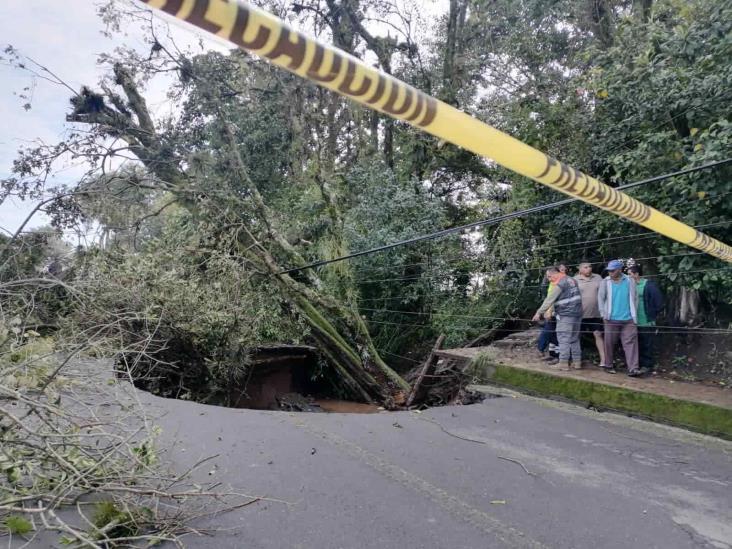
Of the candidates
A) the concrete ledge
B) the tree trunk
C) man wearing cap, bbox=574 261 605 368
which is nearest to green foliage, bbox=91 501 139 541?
the concrete ledge

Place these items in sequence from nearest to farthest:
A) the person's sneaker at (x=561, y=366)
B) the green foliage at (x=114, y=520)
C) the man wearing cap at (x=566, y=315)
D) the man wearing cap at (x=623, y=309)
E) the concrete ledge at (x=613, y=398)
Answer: the green foliage at (x=114, y=520) → the concrete ledge at (x=613, y=398) → the man wearing cap at (x=623, y=309) → the person's sneaker at (x=561, y=366) → the man wearing cap at (x=566, y=315)

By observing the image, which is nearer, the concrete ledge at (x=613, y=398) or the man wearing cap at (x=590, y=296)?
the concrete ledge at (x=613, y=398)

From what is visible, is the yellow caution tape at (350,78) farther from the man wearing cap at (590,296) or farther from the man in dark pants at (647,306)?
the man wearing cap at (590,296)

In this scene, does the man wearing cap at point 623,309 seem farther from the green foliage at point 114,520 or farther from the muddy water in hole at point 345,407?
the green foliage at point 114,520

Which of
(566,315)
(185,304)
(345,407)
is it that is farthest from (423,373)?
(185,304)

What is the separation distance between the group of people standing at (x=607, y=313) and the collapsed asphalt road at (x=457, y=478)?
1638mm

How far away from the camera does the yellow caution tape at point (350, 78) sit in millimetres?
983

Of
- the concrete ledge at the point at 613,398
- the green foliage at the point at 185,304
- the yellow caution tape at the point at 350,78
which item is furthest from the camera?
the green foliage at the point at 185,304

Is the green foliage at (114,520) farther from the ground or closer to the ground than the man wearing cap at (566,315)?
closer to the ground

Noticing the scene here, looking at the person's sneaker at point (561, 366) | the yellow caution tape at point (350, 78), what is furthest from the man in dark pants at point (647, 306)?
the yellow caution tape at point (350, 78)

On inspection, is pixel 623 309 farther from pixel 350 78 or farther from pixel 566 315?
pixel 350 78

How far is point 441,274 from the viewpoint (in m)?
10.4

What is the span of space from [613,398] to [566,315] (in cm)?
162

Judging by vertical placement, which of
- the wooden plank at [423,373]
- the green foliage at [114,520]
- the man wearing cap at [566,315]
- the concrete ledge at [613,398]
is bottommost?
the green foliage at [114,520]
